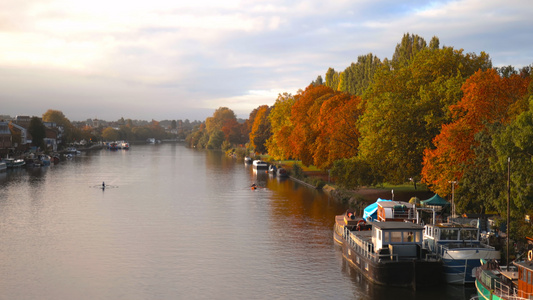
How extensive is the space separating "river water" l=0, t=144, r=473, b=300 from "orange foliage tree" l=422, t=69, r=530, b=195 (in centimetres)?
1326

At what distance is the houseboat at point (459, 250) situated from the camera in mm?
36812

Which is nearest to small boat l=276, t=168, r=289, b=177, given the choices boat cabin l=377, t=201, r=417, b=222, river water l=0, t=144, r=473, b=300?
river water l=0, t=144, r=473, b=300

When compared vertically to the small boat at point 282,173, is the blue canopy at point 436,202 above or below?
above

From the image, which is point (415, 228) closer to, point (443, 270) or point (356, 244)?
point (443, 270)

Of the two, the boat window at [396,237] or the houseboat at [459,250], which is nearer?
the houseboat at [459,250]

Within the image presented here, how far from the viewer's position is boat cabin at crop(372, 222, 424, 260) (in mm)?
38031

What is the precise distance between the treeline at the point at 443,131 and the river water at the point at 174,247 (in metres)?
9.12

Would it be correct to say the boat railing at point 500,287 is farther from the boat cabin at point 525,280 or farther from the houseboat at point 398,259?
the houseboat at point 398,259

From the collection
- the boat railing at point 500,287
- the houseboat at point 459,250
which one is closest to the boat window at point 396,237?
the houseboat at point 459,250

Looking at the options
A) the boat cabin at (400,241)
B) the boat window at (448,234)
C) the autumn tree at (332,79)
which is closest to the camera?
the boat cabin at (400,241)

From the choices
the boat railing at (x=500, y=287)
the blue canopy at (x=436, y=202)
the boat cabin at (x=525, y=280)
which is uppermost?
the blue canopy at (x=436, y=202)

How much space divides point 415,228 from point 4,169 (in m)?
115

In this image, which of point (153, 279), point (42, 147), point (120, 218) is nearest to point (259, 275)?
point (153, 279)

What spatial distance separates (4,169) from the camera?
→ 12744 cm
